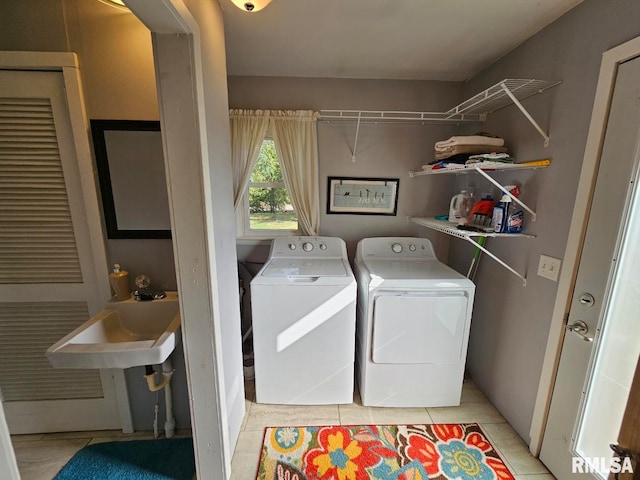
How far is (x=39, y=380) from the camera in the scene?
163 centimetres

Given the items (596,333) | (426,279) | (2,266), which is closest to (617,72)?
(596,333)

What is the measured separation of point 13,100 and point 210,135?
1018mm

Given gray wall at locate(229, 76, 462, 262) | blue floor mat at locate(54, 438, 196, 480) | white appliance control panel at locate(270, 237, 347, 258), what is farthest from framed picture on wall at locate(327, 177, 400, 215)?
blue floor mat at locate(54, 438, 196, 480)

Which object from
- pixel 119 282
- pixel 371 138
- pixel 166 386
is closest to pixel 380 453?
pixel 166 386

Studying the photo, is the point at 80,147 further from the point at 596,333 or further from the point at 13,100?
the point at 596,333

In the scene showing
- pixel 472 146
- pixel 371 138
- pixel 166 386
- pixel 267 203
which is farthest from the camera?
pixel 267 203

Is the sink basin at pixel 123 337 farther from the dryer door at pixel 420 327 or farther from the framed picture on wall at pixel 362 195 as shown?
the framed picture on wall at pixel 362 195

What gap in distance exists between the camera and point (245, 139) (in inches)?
86.7

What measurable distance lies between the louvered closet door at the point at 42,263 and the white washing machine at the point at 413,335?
163 centimetres

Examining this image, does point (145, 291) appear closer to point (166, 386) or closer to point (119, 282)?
point (119, 282)

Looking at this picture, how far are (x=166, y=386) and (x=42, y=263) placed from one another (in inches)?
38.4

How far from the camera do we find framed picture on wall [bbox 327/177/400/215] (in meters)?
2.36

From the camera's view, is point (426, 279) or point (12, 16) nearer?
point (12, 16)

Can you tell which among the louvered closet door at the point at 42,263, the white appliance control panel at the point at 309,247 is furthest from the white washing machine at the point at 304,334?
the louvered closet door at the point at 42,263
